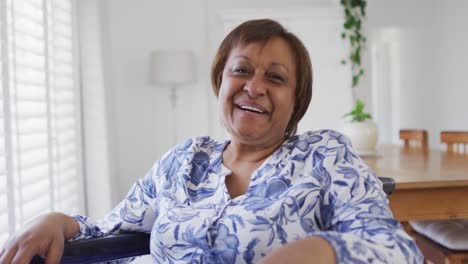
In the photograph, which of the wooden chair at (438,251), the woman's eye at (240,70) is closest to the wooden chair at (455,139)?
the wooden chair at (438,251)

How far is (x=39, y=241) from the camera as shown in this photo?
99cm

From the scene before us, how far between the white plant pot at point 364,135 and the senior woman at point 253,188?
5.16 ft

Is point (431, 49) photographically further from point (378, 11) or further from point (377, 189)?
point (377, 189)

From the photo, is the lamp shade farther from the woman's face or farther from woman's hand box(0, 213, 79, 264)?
woman's hand box(0, 213, 79, 264)

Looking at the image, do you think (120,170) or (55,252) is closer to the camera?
(55,252)

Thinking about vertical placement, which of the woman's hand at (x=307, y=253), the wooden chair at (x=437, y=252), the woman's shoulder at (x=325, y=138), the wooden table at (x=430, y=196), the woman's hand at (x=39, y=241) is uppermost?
the woman's shoulder at (x=325, y=138)

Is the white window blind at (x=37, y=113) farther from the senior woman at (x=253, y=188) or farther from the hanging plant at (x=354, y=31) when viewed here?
the hanging plant at (x=354, y=31)

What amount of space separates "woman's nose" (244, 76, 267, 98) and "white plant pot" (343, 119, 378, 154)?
1710 millimetres

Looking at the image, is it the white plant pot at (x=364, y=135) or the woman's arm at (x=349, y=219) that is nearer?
the woman's arm at (x=349, y=219)

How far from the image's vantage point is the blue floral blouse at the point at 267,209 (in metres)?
0.92

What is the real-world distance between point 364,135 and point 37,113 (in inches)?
69.4

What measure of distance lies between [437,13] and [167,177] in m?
4.56

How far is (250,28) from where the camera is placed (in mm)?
1159

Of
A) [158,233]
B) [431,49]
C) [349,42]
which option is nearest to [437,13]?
[431,49]
